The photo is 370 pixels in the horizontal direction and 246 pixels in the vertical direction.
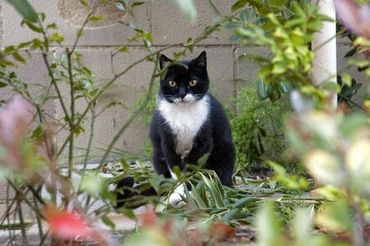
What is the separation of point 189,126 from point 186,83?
202 millimetres

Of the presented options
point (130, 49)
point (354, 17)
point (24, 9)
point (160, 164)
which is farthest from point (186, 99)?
point (354, 17)

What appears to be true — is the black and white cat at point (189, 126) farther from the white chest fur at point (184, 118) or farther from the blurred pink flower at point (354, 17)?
the blurred pink flower at point (354, 17)

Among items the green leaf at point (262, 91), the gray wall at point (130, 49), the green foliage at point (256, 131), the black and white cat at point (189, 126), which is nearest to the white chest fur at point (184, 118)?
the black and white cat at point (189, 126)

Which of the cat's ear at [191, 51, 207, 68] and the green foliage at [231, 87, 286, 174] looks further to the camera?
the green foliage at [231, 87, 286, 174]

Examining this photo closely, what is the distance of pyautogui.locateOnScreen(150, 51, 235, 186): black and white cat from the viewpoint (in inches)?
118

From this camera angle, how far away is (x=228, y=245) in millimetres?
1274

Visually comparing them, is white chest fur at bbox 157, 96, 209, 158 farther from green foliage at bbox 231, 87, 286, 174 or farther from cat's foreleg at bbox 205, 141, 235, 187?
green foliage at bbox 231, 87, 286, 174

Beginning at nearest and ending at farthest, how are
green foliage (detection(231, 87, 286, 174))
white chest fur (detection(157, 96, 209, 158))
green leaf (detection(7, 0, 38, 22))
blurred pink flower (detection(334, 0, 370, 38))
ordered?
1. blurred pink flower (detection(334, 0, 370, 38))
2. green leaf (detection(7, 0, 38, 22))
3. white chest fur (detection(157, 96, 209, 158))
4. green foliage (detection(231, 87, 286, 174))

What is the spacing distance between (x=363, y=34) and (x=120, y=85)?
3095 mm

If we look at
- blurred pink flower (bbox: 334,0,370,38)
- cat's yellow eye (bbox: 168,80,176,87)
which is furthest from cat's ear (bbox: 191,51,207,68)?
blurred pink flower (bbox: 334,0,370,38)

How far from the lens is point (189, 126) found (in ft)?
10.1

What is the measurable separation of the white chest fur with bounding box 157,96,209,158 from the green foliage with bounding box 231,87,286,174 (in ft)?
1.35

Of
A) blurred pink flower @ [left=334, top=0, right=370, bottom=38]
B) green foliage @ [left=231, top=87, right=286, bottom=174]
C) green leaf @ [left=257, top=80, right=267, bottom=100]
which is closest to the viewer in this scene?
blurred pink flower @ [left=334, top=0, right=370, bottom=38]

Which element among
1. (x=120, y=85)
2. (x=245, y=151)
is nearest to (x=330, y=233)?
(x=245, y=151)
